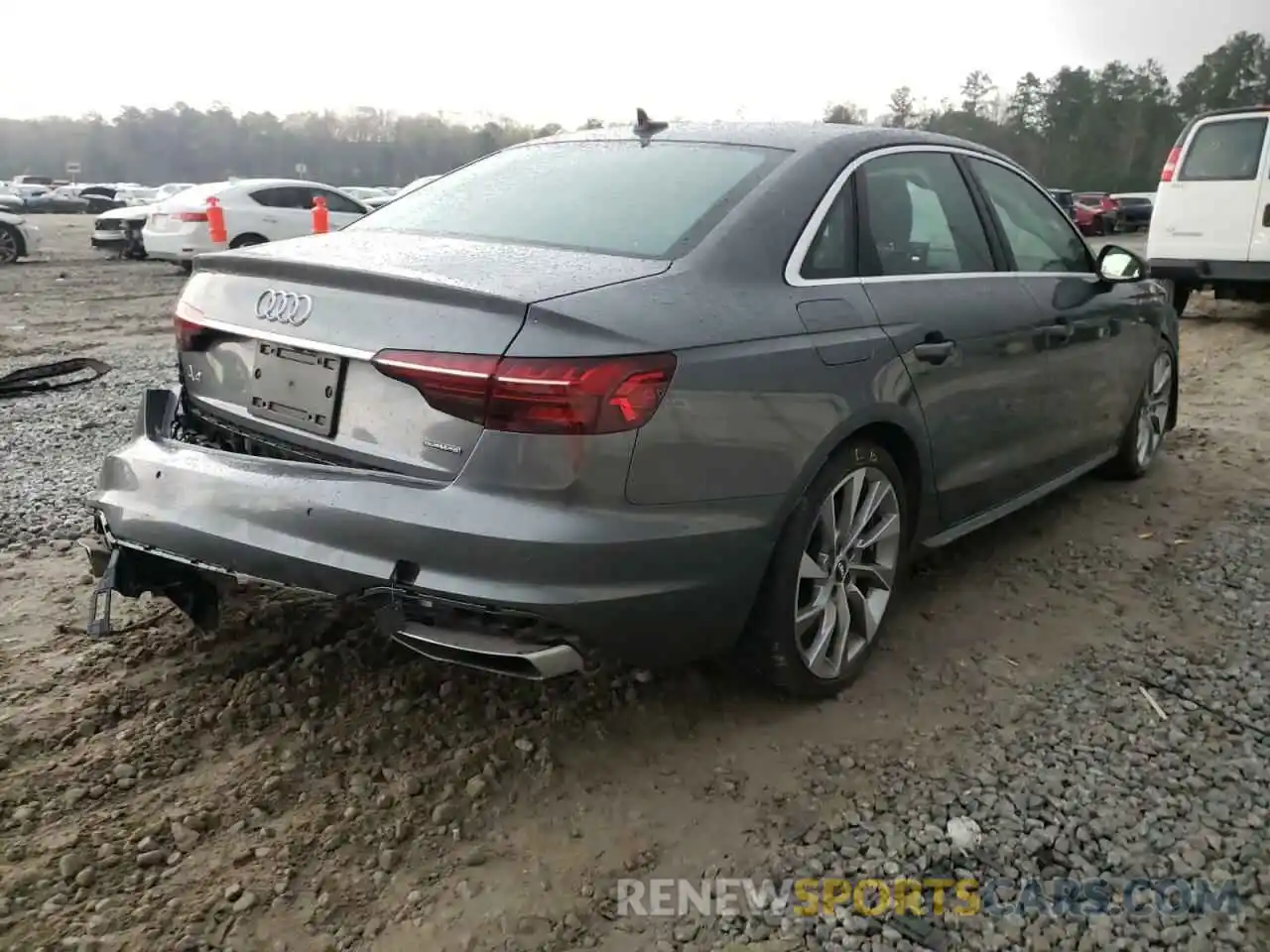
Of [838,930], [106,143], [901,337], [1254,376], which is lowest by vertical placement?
[838,930]

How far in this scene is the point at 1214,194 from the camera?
988cm

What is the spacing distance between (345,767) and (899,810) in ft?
4.40

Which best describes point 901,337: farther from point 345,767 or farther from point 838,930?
point 345,767

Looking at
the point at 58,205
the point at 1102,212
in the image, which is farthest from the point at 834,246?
the point at 58,205

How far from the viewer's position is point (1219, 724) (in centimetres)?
300

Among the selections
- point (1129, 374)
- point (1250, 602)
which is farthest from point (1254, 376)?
point (1250, 602)

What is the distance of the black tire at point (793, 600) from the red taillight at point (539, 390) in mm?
607

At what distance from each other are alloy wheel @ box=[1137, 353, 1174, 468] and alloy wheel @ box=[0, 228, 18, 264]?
57.4 feet

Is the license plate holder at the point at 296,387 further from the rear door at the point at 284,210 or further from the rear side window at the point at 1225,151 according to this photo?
the rear door at the point at 284,210

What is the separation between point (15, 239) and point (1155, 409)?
17.6 metres

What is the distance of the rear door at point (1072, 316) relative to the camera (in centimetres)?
404

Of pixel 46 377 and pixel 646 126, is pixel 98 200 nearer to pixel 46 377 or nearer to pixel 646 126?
pixel 46 377

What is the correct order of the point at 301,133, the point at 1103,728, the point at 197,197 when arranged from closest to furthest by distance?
the point at 1103,728 → the point at 197,197 → the point at 301,133

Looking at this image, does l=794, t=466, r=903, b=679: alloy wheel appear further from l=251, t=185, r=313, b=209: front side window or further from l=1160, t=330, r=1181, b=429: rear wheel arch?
l=251, t=185, r=313, b=209: front side window
